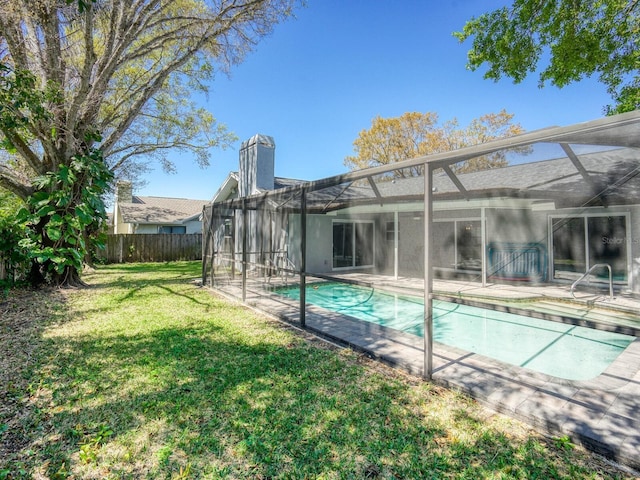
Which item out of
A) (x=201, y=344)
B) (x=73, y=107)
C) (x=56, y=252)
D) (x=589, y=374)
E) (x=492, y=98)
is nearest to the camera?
(x=589, y=374)

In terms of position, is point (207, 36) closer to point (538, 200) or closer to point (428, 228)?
point (428, 228)

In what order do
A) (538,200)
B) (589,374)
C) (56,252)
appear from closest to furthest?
(589,374) < (538,200) < (56,252)

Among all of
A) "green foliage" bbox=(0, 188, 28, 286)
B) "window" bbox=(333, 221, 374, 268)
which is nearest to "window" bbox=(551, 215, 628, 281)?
"window" bbox=(333, 221, 374, 268)

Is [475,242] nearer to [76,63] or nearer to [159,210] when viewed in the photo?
[76,63]

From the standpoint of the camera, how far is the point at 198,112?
14953 millimetres

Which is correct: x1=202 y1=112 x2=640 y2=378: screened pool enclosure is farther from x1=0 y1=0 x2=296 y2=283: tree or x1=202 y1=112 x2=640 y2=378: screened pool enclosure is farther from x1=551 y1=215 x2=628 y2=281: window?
x1=0 y1=0 x2=296 y2=283: tree

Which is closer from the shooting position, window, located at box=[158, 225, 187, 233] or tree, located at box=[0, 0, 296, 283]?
tree, located at box=[0, 0, 296, 283]

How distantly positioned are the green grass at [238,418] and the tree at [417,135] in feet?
69.3

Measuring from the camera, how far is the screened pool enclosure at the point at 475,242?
11.3ft

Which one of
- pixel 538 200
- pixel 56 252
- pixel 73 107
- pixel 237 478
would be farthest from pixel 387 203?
pixel 56 252

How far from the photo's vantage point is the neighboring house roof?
2084 cm

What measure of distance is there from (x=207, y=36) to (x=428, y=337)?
8.85 metres

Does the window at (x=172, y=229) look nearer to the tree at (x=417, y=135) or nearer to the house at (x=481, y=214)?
the house at (x=481, y=214)

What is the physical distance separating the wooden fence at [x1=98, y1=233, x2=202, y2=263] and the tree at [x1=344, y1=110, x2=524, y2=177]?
14.4 meters
